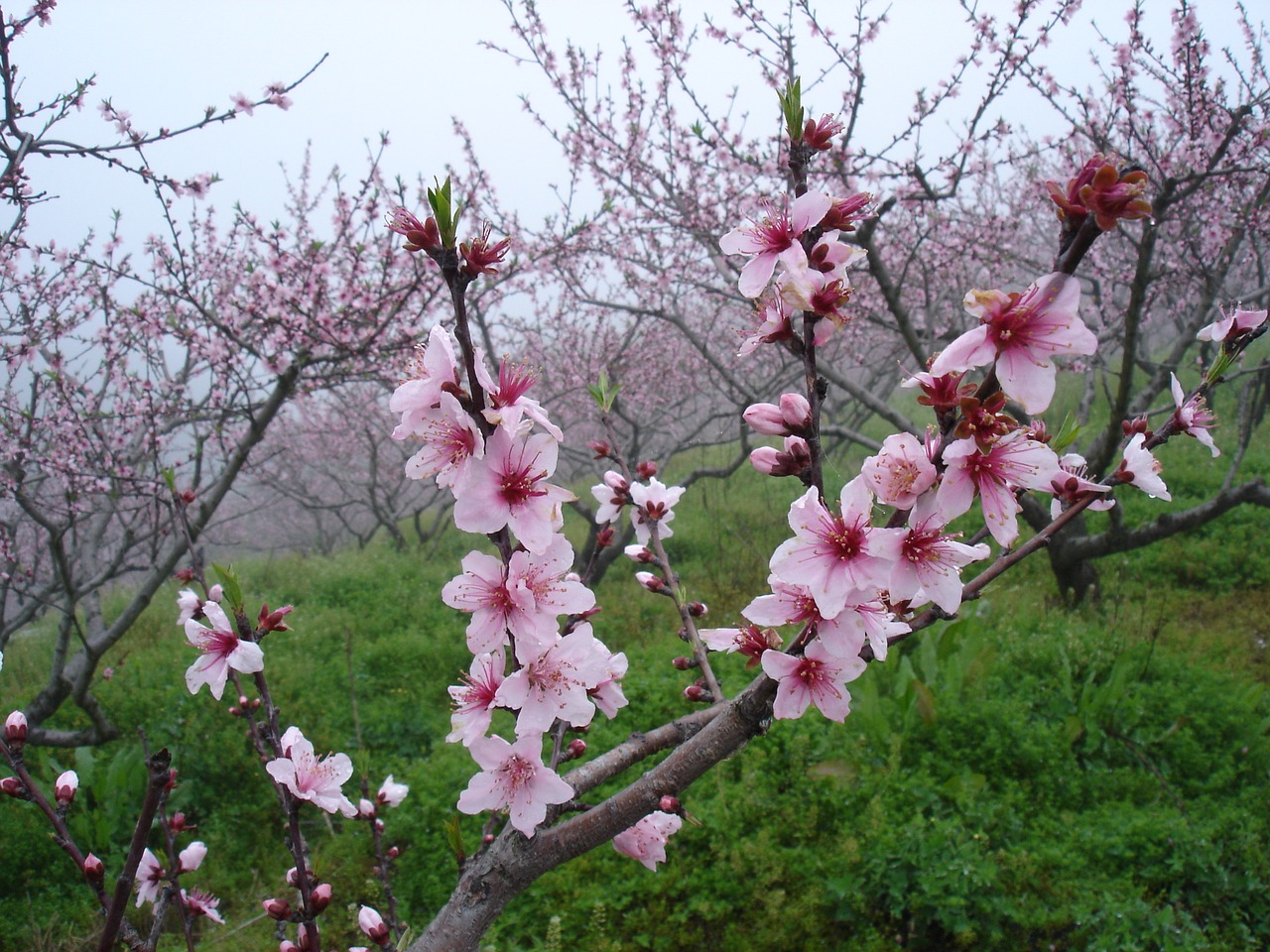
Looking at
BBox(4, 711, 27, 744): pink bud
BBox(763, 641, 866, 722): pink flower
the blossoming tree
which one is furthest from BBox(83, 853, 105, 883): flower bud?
BBox(763, 641, 866, 722): pink flower

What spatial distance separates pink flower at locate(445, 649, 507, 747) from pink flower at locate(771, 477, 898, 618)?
0.49 meters

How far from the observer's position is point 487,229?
0.90 metres

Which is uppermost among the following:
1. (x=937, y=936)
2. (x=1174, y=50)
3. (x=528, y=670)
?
(x=1174, y=50)

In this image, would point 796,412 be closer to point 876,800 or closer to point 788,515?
point 788,515

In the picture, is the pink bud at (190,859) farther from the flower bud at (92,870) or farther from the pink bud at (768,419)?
the pink bud at (768,419)

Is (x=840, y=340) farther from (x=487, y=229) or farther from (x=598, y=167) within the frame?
(x=487, y=229)

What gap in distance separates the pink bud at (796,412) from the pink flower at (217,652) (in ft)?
3.25

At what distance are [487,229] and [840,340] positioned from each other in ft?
26.9

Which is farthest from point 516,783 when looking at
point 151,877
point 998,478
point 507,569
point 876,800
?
point 876,800

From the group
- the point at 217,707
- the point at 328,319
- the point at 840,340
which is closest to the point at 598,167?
the point at 328,319

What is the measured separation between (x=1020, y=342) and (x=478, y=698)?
901 millimetres

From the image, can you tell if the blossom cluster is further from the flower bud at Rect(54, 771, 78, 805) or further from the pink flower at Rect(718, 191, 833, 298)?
the flower bud at Rect(54, 771, 78, 805)

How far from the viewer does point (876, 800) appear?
9.82ft

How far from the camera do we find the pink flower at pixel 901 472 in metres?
0.82
